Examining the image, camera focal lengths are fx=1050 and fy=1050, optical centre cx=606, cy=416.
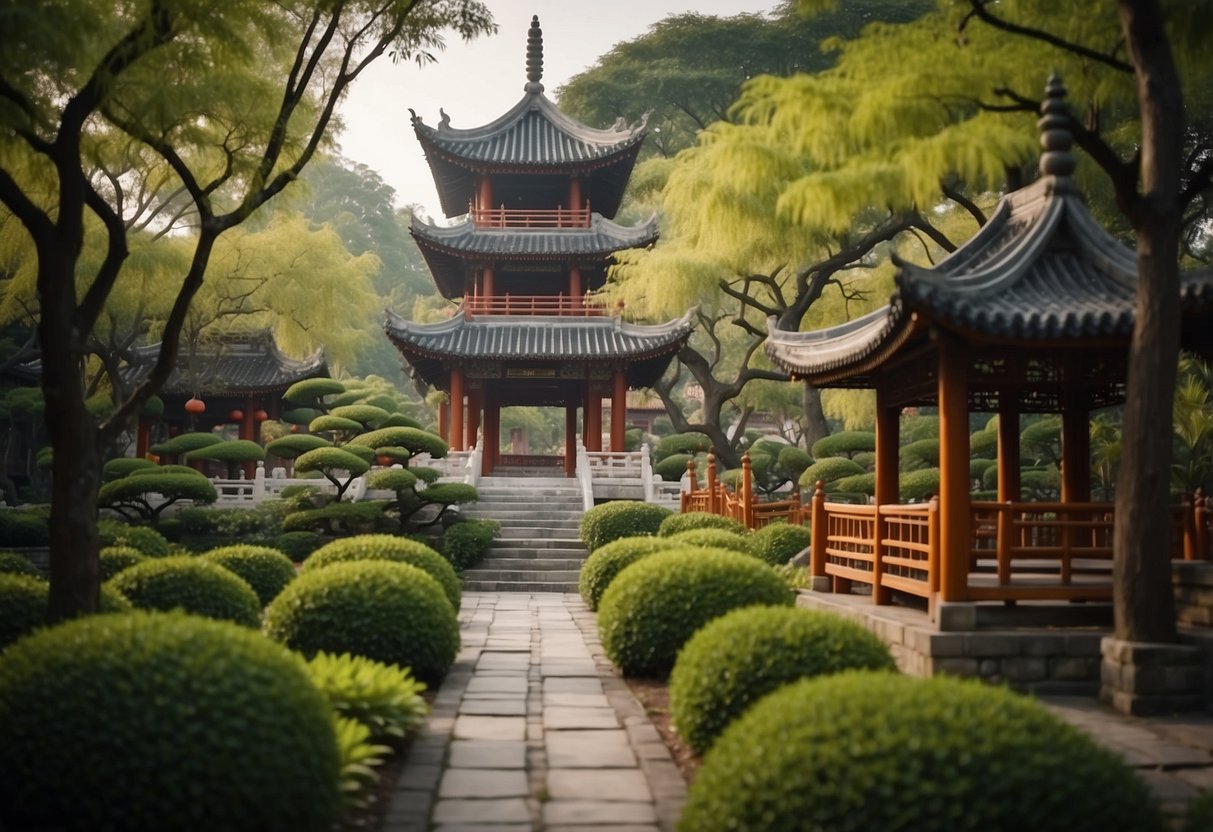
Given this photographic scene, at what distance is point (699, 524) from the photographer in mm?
14477

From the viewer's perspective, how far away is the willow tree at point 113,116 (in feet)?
21.3

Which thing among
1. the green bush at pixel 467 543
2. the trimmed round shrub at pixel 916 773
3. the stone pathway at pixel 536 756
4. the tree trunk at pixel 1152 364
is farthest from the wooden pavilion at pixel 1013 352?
the green bush at pixel 467 543

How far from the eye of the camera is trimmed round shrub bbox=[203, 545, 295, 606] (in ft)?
37.0

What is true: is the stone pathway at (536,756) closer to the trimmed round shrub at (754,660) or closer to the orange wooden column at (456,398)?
the trimmed round shrub at (754,660)

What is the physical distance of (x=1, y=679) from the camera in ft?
13.7

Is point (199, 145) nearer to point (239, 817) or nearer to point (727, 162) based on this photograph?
point (727, 162)

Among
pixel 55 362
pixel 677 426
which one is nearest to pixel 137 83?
pixel 55 362

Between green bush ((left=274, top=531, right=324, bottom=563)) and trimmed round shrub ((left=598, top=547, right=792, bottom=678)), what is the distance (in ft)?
36.5

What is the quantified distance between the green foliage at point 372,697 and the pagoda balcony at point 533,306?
2040 centimetres

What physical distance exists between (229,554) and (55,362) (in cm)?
517

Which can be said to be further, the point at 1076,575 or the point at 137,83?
the point at 1076,575

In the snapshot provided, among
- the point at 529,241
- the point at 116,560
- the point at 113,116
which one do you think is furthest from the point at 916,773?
the point at 529,241

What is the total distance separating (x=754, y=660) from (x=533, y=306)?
2156cm

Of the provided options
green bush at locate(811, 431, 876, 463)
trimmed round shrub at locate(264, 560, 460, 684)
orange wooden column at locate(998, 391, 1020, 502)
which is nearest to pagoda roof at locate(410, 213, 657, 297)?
Answer: green bush at locate(811, 431, 876, 463)
